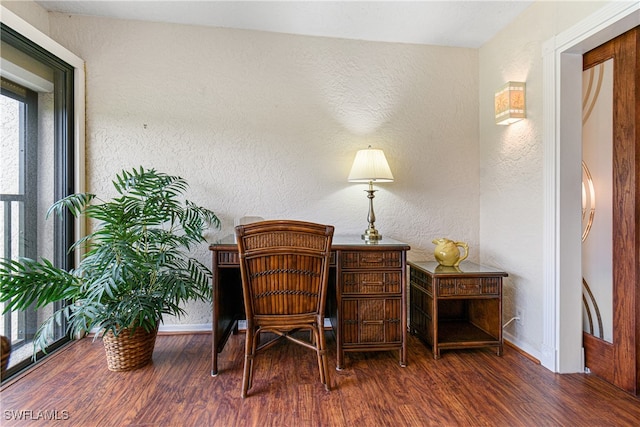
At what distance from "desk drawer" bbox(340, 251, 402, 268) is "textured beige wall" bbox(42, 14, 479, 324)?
67 centimetres

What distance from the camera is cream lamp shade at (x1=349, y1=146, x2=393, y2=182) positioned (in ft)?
7.55

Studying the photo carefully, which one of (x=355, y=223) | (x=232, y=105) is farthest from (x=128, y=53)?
(x=355, y=223)

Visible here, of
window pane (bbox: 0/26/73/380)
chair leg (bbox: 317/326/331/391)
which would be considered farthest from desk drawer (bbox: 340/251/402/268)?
window pane (bbox: 0/26/73/380)

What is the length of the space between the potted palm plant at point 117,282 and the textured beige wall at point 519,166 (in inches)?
87.9

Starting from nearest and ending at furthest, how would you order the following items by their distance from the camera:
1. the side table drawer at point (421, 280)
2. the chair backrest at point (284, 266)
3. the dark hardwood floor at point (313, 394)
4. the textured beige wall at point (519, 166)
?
the dark hardwood floor at point (313, 394) < the chair backrest at point (284, 266) < the textured beige wall at point (519, 166) < the side table drawer at point (421, 280)

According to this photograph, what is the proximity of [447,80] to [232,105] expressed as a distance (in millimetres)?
1836

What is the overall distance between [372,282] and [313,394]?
0.72 meters

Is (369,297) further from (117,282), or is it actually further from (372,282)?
(117,282)

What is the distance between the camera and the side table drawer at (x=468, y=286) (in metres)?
2.10

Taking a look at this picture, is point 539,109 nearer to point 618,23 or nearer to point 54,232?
point 618,23

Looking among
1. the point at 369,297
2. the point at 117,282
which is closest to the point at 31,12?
the point at 117,282

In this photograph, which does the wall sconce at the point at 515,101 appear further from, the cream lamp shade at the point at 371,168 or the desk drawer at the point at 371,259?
the desk drawer at the point at 371,259

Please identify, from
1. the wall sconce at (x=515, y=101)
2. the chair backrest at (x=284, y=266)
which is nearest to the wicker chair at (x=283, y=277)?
the chair backrest at (x=284, y=266)

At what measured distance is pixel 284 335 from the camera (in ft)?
6.31
